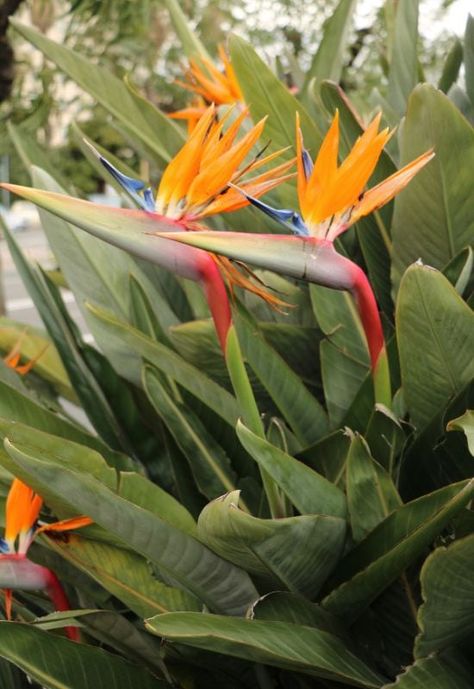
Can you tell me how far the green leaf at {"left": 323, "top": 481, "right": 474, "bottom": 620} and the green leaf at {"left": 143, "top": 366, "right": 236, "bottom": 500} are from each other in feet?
0.46

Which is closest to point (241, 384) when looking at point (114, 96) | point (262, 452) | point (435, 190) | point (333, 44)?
point (262, 452)

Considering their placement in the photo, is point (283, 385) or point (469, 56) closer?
point (283, 385)

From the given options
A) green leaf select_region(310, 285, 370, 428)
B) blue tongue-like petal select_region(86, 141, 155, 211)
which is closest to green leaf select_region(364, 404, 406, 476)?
green leaf select_region(310, 285, 370, 428)

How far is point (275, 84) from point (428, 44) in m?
2.32

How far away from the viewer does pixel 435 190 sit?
31.2 inches

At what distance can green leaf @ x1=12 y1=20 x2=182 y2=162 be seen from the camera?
3.24 feet

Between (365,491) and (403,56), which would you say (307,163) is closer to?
(365,491)

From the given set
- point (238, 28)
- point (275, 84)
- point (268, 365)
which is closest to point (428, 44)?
point (238, 28)

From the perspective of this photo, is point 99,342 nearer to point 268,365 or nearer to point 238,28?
point 268,365

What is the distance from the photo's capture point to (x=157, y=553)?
2.11ft

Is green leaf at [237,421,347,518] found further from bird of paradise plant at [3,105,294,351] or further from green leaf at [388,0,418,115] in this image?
green leaf at [388,0,418,115]

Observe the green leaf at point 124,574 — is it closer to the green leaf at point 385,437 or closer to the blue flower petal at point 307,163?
the green leaf at point 385,437

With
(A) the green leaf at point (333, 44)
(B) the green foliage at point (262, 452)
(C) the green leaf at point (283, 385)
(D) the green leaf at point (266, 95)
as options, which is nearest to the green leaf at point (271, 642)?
(B) the green foliage at point (262, 452)

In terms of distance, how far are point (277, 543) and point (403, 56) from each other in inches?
24.2
